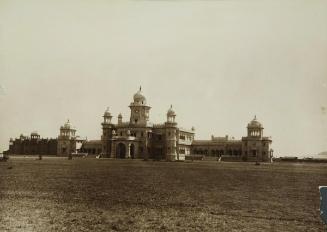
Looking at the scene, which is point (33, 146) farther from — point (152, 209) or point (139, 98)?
point (152, 209)

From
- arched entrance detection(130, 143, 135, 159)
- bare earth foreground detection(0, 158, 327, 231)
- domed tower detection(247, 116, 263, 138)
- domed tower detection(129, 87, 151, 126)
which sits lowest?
bare earth foreground detection(0, 158, 327, 231)

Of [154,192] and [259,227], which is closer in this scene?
[259,227]

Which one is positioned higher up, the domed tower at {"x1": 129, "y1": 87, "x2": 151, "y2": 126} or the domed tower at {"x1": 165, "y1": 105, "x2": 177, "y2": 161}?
the domed tower at {"x1": 129, "y1": 87, "x2": 151, "y2": 126}

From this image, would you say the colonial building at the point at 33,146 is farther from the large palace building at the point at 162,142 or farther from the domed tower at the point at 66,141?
the large palace building at the point at 162,142

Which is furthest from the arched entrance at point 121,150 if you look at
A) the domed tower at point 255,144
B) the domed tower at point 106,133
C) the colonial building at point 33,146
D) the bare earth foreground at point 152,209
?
the bare earth foreground at point 152,209

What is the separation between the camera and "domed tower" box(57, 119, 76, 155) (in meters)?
99.4

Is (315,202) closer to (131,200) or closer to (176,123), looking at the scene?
(131,200)

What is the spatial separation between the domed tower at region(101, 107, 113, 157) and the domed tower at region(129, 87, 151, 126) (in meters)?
5.03

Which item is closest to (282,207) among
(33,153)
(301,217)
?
(301,217)

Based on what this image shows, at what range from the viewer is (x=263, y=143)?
85.6m

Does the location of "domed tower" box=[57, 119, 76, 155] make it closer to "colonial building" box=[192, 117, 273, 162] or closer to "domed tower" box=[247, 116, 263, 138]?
"colonial building" box=[192, 117, 273, 162]

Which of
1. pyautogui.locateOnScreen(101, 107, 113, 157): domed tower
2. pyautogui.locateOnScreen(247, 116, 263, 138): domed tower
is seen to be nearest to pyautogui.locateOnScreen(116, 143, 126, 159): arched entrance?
pyautogui.locateOnScreen(101, 107, 113, 157): domed tower

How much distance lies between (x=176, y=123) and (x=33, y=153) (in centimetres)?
4073

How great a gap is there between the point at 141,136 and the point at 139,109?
20.4 feet
